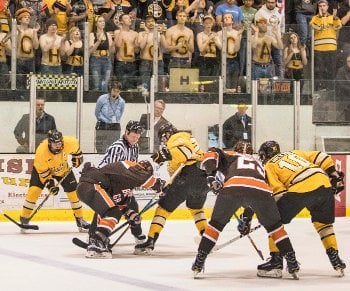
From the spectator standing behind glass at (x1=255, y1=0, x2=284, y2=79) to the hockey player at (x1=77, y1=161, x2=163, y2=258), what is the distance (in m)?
5.22

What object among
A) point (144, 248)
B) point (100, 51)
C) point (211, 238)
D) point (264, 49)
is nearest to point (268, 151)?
point (211, 238)

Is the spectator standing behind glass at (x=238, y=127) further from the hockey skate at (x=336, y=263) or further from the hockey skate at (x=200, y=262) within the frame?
the hockey skate at (x=200, y=262)

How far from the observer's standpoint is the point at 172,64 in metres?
13.6

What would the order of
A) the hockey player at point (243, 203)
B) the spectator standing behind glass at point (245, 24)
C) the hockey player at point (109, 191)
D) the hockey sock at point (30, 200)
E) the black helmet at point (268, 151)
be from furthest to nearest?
the spectator standing behind glass at point (245, 24), the hockey sock at point (30, 200), the hockey player at point (109, 191), the black helmet at point (268, 151), the hockey player at point (243, 203)

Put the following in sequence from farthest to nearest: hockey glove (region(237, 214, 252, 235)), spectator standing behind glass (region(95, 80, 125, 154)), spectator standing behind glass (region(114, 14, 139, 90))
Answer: spectator standing behind glass (region(114, 14, 139, 90)) → spectator standing behind glass (region(95, 80, 125, 154)) → hockey glove (region(237, 214, 252, 235))

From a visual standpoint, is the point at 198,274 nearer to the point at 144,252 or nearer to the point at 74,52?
the point at 144,252

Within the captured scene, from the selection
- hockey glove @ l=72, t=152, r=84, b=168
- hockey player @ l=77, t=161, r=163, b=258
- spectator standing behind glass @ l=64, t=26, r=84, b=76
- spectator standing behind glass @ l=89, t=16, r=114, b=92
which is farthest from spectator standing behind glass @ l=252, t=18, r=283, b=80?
hockey player @ l=77, t=161, r=163, b=258

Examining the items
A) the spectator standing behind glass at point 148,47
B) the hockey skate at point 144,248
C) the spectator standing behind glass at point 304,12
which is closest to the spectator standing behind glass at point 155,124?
the spectator standing behind glass at point 148,47

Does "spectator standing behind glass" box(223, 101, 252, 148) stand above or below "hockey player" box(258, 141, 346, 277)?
above

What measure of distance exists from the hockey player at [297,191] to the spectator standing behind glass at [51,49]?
569 cm

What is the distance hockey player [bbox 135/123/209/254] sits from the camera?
9.41 meters

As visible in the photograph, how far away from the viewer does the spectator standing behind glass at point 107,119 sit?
12.8 m

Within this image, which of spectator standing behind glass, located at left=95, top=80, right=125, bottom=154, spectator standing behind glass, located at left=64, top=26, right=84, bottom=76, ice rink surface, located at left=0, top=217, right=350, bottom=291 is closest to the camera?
ice rink surface, located at left=0, top=217, right=350, bottom=291

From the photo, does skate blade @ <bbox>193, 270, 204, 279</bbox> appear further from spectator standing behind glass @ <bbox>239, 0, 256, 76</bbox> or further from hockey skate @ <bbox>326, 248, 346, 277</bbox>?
spectator standing behind glass @ <bbox>239, 0, 256, 76</bbox>
